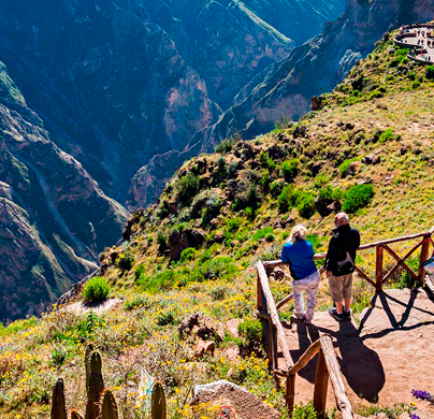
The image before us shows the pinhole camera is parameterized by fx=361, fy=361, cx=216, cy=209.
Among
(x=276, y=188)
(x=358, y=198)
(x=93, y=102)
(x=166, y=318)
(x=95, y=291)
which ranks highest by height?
(x=93, y=102)

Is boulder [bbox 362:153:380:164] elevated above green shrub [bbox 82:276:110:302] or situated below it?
above

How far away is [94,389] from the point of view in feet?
14.9

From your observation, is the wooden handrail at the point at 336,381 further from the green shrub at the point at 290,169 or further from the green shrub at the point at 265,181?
the green shrub at the point at 265,181

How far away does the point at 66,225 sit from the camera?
116 metres

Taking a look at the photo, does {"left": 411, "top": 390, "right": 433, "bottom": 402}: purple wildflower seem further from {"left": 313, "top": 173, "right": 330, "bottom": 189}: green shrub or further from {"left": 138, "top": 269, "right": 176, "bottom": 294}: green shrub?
{"left": 313, "top": 173, "right": 330, "bottom": 189}: green shrub

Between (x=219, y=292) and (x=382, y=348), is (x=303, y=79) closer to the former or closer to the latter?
(x=219, y=292)

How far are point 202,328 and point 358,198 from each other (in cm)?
1121

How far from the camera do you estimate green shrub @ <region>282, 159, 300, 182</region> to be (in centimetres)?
2100

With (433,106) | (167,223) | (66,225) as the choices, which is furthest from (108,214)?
(433,106)

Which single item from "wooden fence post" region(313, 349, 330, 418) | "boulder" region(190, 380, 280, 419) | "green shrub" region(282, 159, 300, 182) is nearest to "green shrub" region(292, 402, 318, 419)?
"wooden fence post" region(313, 349, 330, 418)

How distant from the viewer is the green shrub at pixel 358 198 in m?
15.6

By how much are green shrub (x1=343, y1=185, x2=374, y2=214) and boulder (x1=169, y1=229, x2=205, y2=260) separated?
27.6 ft

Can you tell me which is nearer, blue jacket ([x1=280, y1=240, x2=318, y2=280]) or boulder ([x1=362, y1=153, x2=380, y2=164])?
blue jacket ([x1=280, y1=240, x2=318, y2=280])

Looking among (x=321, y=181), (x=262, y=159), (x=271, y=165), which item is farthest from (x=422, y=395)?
(x=262, y=159)
